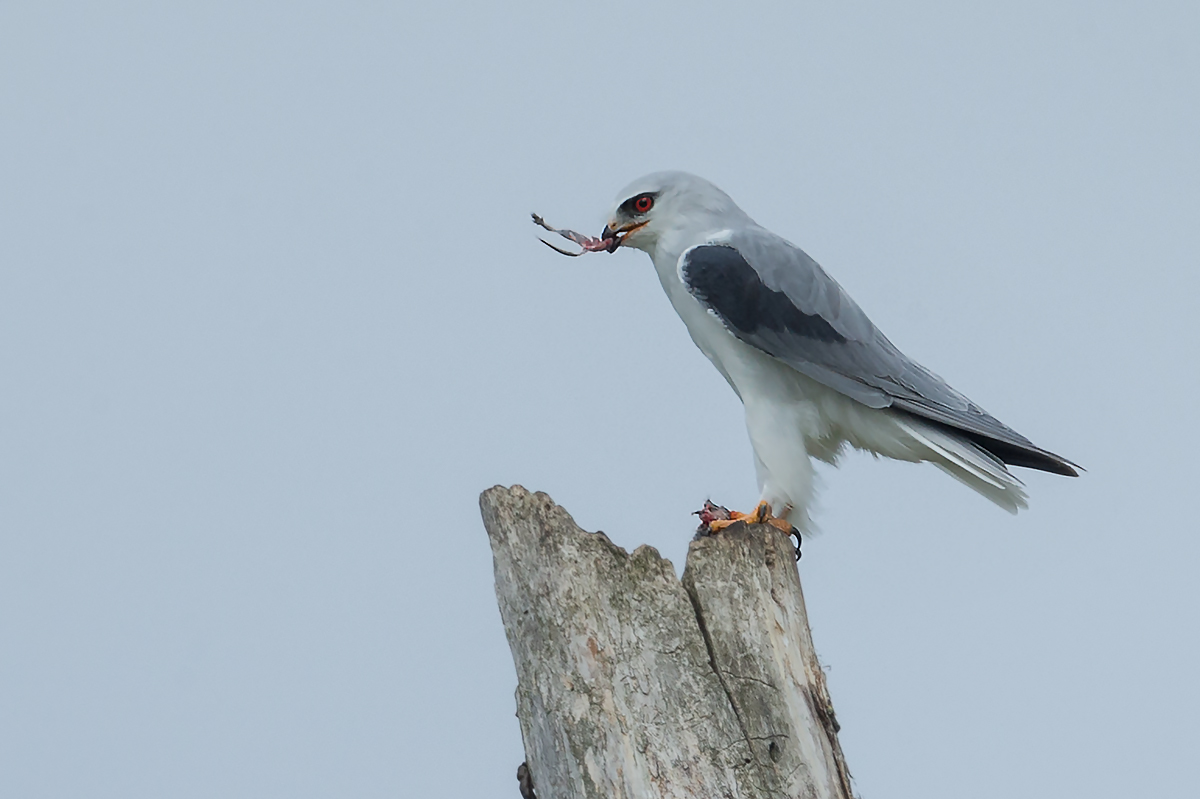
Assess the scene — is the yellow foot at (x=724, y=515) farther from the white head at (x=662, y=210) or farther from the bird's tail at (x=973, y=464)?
the white head at (x=662, y=210)

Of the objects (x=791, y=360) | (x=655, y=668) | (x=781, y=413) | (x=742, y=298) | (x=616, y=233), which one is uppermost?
(x=616, y=233)

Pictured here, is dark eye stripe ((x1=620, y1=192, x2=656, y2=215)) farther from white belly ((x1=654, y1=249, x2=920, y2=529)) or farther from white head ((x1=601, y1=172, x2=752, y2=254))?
white belly ((x1=654, y1=249, x2=920, y2=529))

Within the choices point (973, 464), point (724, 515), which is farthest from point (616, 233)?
point (973, 464)

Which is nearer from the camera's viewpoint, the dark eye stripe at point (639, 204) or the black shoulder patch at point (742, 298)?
the black shoulder patch at point (742, 298)

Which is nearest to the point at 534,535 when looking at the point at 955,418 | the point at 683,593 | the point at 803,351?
the point at 683,593

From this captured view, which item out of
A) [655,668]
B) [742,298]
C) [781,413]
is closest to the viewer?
[655,668]

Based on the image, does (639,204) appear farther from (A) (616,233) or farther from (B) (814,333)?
(B) (814,333)

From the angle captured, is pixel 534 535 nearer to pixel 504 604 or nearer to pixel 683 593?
pixel 504 604

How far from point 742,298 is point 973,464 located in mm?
1417

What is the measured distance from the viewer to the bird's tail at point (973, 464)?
5828 mm

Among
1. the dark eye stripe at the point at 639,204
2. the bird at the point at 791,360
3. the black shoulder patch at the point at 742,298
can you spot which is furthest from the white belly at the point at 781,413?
the dark eye stripe at the point at 639,204

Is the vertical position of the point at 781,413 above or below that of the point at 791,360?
below

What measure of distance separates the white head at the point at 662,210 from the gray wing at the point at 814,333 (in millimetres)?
239

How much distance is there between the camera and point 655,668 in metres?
3.94
